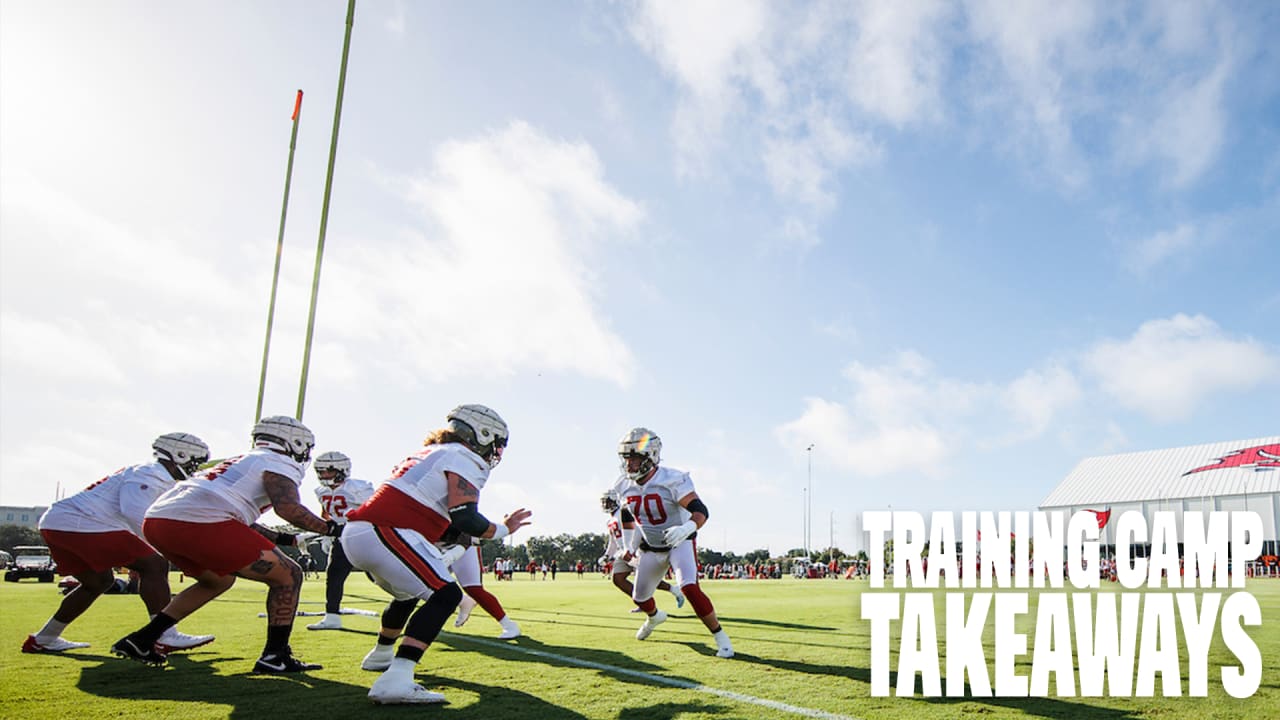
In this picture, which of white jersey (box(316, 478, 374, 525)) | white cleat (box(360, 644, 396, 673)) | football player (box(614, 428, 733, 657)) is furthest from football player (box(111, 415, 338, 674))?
white jersey (box(316, 478, 374, 525))

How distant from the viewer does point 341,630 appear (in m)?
11.0

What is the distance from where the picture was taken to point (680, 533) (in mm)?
8648

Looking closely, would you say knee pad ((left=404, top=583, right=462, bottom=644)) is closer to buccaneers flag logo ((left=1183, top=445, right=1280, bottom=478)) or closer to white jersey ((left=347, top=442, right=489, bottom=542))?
white jersey ((left=347, top=442, right=489, bottom=542))

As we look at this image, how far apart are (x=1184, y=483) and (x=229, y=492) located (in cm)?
8440

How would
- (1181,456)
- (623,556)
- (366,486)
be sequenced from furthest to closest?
(1181,456) < (623,556) < (366,486)

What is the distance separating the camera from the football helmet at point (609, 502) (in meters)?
15.6

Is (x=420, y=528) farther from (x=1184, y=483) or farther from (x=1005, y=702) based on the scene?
(x=1184, y=483)

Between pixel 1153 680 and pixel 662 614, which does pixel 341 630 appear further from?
pixel 1153 680

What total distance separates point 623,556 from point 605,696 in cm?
756

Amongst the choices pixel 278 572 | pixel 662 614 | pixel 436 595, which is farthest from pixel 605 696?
pixel 662 614

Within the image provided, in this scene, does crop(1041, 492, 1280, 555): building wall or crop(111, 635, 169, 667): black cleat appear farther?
crop(1041, 492, 1280, 555): building wall

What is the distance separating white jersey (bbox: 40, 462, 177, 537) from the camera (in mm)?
8227

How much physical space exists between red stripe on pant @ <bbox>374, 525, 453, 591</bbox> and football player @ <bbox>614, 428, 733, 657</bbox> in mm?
3329

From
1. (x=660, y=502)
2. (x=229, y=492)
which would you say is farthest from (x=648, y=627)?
(x=229, y=492)
